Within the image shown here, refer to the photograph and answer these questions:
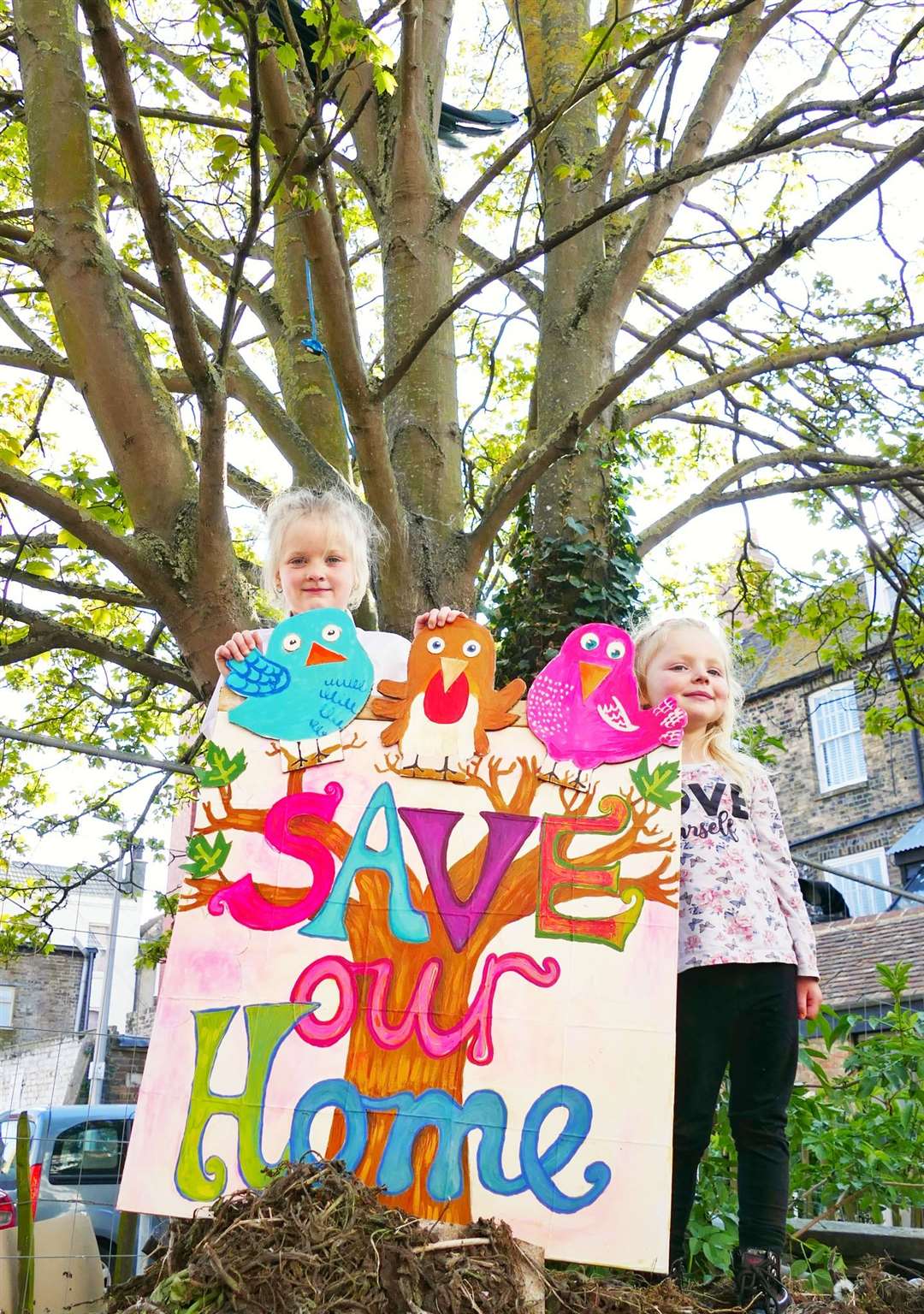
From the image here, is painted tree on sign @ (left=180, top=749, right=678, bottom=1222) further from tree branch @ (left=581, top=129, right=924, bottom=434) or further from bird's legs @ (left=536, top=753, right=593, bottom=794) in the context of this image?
tree branch @ (left=581, top=129, right=924, bottom=434)

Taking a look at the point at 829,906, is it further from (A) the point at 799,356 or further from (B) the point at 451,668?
(B) the point at 451,668

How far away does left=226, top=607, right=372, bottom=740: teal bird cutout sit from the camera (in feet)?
8.89

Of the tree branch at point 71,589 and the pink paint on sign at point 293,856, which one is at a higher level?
the tree branch at point 71,589

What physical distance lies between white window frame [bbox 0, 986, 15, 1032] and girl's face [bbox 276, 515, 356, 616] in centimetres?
1691

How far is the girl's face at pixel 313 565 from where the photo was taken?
10.5 ft

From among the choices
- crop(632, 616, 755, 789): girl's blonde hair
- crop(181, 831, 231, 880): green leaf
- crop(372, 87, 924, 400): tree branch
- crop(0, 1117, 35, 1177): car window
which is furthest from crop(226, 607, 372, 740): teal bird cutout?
crop(0, 1117, 35, 1177): car window

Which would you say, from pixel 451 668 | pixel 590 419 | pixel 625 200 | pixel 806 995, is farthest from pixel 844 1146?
pixel 625 200

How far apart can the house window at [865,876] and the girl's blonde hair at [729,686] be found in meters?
14.6

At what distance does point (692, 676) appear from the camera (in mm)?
3092

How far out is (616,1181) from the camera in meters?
2.32

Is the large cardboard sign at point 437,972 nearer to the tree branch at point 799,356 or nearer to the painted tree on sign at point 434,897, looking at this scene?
the painted tree on sign at point 434,897

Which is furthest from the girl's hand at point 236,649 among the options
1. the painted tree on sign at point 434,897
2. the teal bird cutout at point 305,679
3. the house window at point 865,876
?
the house window at point 865,876

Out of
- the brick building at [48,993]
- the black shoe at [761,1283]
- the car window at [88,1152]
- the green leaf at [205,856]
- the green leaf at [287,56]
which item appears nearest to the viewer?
the black shoe at [761,1283]

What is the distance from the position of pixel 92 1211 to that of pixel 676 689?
325cm
